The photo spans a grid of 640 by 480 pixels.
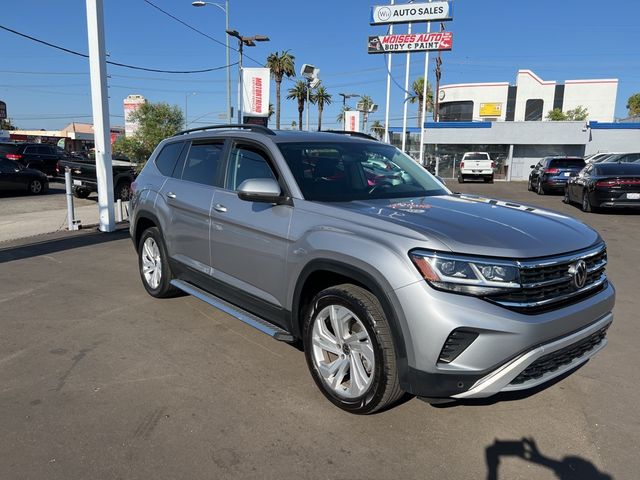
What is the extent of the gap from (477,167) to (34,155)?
24.1 metres

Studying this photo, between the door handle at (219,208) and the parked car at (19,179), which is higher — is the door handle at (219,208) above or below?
above

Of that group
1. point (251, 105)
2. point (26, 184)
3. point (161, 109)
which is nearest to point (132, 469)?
point (251, 105)

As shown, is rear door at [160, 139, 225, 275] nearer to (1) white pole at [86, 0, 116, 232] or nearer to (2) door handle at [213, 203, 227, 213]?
(2) door handle at [213, 203, 227, 213]

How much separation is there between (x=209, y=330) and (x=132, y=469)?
2.04m

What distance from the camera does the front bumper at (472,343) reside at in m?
2.59

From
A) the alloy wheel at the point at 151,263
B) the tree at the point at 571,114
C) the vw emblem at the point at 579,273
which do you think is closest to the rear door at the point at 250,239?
the alloy wheel at the point at 151,263

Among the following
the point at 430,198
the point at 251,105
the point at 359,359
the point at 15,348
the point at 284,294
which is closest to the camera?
the point at 359,359

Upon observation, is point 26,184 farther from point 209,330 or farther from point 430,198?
point 430,198

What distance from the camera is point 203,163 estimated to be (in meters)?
4.79

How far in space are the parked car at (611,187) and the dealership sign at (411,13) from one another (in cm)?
1617

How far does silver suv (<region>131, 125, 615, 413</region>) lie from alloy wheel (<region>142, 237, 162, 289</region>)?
0.84 meters

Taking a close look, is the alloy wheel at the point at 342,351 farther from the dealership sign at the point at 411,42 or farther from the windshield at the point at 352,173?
the dealership sign at the point at 411,42

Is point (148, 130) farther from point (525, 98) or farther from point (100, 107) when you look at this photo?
point (525, 98)

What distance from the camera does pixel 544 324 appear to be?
2691mm
